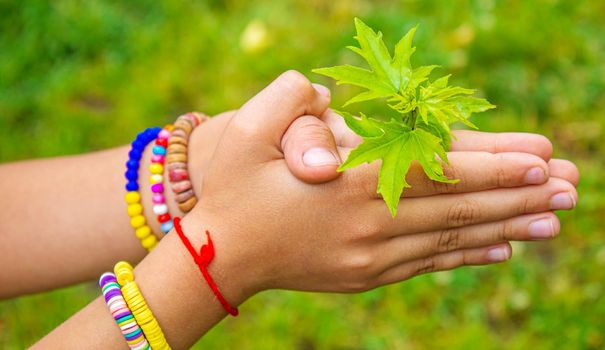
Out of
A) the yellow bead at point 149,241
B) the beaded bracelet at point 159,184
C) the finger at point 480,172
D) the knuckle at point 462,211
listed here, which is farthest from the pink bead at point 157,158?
the knuckle at point 462,211

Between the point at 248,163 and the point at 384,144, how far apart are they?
379 millimetres

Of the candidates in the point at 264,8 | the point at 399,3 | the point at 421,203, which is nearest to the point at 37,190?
the point at 421,203

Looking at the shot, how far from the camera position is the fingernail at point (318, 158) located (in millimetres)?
1505

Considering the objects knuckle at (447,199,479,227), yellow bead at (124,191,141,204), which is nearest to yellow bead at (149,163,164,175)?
yellow bead at (124,191,141,204)

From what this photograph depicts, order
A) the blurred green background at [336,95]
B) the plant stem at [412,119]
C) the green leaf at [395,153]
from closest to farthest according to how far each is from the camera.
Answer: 1. the green leaf at [395,153]
2. the plant stem at [412,119]
3. the blurred green background at [336,95]

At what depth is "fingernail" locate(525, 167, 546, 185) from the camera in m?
1.64

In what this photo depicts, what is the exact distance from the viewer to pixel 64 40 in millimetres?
3527

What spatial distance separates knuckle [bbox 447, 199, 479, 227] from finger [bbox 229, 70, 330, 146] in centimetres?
46

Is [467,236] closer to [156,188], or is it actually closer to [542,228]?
[542,228]

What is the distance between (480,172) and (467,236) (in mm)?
205

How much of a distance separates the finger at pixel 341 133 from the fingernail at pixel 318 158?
0.26 meters

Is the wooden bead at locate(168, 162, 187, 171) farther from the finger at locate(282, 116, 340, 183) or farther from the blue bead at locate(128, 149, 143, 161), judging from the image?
the finger at locate(282, 116, 340, 183)

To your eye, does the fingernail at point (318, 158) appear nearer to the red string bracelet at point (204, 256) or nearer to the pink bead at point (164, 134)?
the red string bracelet at point (204, 256)

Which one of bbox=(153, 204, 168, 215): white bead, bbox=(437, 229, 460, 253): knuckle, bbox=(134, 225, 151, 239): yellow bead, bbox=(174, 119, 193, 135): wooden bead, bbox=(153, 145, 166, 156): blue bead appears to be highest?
bbox=(174, 119, 193, 135): wooden bead
